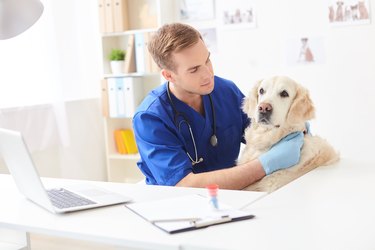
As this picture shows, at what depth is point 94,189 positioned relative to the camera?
4.97 ft

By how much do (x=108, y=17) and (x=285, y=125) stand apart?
7.71ft

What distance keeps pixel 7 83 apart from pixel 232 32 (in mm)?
1543

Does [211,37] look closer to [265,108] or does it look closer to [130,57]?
[130,57]

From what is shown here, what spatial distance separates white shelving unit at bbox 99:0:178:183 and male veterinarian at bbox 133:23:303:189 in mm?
1749

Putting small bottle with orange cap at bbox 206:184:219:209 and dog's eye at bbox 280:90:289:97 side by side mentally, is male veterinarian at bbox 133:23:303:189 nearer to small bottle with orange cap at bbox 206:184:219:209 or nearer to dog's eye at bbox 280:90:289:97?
dog's eye at bbox 280:90:289:97

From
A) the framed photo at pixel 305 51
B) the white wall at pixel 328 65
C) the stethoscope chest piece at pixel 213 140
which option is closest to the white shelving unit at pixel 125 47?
the white wall at pixel 328 65

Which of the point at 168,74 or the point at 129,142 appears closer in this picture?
the point at 168,74

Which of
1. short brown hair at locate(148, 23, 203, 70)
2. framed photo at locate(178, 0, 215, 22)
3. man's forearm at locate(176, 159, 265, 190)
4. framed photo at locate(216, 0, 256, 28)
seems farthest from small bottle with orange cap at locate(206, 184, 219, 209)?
framed photo at locate(178, 0, 215, 22)

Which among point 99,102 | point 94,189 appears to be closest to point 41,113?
point 99,102

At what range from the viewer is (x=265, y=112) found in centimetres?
173

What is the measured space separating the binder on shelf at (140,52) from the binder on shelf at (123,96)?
106 millimetres

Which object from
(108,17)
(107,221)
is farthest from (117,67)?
(107,221)

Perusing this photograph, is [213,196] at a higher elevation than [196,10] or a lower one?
lower

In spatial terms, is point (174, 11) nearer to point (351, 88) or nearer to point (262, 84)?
point (351, 88)
